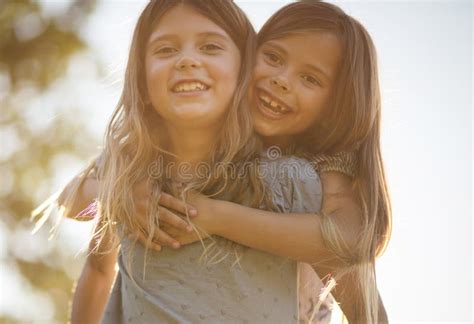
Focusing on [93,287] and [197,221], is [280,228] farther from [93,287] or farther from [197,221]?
[93,287]

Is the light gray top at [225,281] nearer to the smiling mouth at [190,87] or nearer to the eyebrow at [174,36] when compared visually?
the smiling mouth at [190,87]

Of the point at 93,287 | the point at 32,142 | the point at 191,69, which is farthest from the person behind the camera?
the point at 32,142

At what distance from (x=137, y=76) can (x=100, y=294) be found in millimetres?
757

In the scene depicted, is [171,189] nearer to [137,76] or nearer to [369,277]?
[137,76]

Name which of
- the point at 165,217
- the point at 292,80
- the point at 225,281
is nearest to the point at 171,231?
the point at 165,217

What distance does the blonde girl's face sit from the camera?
2014 millimetres

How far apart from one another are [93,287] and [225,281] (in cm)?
70

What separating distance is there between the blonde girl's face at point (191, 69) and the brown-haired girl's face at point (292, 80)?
118mm

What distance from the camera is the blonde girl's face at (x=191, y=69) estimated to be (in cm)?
201

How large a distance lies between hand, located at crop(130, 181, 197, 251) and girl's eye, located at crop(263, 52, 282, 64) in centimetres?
52

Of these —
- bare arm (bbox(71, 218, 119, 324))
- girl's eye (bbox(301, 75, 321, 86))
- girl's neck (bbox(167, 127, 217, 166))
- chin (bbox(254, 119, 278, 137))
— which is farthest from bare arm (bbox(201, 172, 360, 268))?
bare arm (bbox(71, 218, 119, 324))

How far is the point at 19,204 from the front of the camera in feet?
15.8

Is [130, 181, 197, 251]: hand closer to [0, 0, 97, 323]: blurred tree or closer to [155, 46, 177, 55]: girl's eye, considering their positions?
[155, 46, 177, 55]: girl's eye

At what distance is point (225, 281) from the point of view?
1.90 m
